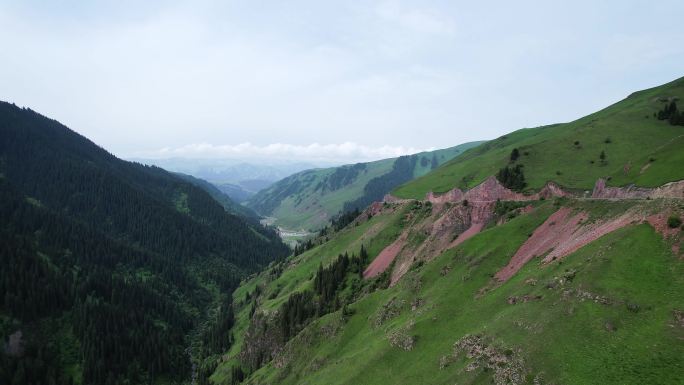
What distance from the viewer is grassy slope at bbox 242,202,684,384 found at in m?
36.2

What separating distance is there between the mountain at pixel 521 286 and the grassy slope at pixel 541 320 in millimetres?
172

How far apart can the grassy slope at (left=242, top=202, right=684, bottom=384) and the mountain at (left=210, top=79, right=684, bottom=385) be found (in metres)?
0.17

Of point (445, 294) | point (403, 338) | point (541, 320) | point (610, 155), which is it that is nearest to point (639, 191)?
point (445, 294)

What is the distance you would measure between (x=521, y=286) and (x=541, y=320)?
33.7ft

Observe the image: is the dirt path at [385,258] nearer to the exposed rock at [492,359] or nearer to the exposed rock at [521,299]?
the exposed rock at [521,299]

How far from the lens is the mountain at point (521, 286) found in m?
39.0

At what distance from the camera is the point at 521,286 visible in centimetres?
5406

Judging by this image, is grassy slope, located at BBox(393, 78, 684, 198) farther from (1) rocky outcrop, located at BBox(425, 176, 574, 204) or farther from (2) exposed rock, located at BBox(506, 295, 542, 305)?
(2) exposed rock, located at BBox(506, 295, 542, 305)

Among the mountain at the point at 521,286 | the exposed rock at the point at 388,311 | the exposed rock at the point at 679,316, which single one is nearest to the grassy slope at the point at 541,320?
the mountain at the point at 521,286

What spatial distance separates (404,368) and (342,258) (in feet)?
220

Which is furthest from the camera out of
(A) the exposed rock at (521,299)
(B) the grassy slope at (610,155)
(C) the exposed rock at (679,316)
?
(B) the grassy slope at (610,155)

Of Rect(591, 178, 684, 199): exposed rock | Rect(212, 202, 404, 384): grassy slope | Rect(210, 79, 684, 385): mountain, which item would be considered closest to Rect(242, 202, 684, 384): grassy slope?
Rect(210, 79, 684, 385): mountain

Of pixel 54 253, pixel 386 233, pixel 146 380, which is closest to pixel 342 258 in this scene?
pixel 386 233

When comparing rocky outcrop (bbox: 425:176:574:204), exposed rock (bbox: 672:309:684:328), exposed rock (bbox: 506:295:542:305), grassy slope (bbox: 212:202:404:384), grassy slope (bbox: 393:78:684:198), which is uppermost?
grassy slope (bbox: 393:78:684:198)
